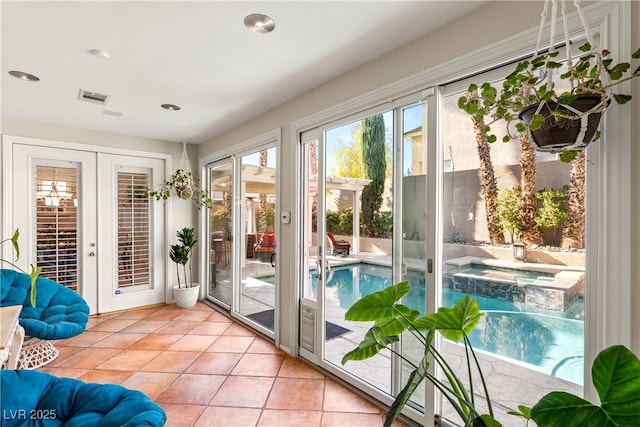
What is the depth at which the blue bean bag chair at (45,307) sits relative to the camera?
2.67 metres

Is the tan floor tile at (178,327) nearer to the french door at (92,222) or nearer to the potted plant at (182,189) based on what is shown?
the french door at (92,222)

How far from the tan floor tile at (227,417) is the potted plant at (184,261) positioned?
2.56 meters

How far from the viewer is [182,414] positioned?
7.06 ft

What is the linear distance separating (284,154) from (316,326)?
64.8 inches

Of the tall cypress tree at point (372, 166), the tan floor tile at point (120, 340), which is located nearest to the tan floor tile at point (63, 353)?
the tan floor tile at point (120, 340)

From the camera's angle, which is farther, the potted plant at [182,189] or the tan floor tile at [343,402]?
the potted plant at [182,189]

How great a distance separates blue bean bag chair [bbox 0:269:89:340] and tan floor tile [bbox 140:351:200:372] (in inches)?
28.8

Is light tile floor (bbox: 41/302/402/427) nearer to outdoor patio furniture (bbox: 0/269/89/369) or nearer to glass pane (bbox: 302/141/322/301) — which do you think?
outdoor patio furniture (bbox: 0/269/89/369)

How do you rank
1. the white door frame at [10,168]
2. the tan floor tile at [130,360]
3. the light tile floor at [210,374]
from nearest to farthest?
the light tile floor at [210,374], the tan floor tile at [130,360], the white door frame at [10,168]

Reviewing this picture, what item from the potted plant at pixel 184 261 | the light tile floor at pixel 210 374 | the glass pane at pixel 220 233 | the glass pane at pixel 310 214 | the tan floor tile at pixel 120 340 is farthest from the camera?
the potted plant at pixel 184 261

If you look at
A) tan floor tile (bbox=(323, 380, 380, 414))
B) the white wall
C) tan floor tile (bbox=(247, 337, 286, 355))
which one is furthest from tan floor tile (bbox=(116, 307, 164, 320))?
tan floor tile (bbox=(323, 380, 380, 414))

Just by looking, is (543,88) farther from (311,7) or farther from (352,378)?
(352,378)

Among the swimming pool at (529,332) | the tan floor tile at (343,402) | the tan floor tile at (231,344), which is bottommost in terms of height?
the tan floor tile at (343,402)

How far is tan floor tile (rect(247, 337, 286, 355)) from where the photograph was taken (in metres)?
3.13
